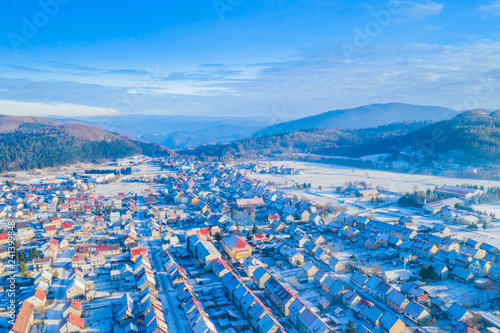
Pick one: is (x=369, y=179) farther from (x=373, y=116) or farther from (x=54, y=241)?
(x=373, y=116)

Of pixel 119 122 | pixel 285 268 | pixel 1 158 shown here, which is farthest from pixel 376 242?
pixel 119 122

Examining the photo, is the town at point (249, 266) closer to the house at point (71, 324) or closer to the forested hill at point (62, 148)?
the house at point (71, 324)

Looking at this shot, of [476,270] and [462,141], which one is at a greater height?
[462,141]

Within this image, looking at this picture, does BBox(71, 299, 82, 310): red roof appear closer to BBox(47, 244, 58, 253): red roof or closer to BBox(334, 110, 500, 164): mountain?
BBox(47, 244, 58, 253): red roof

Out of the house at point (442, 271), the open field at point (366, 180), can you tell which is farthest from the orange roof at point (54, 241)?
the open field at point (366, 180)

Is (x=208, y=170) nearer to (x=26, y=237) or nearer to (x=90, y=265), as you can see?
(x=26, y=237)

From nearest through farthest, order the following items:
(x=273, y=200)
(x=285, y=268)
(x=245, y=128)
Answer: (x=285, y=268)
(x=273, y=200)
(x=245, y=128)

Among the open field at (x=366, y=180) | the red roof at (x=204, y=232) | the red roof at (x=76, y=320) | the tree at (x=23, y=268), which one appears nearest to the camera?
the red roof at (x=76, y=320)
